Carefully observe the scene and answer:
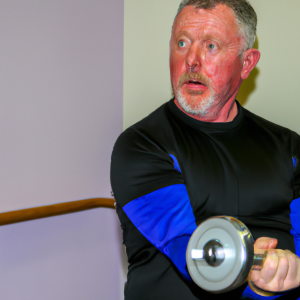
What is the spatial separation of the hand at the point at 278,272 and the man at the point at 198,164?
155mm

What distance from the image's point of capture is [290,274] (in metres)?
0.77

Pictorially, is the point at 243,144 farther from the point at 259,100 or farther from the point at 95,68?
the point at 95,68

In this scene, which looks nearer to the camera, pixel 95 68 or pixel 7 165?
pixel 7 165

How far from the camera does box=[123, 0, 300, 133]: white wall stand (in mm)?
1346

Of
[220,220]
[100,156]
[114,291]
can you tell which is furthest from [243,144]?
[114,291]

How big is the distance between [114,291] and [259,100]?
1005mm

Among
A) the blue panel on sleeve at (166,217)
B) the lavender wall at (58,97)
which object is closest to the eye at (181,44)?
the blue panel on sleeve at (166,217)

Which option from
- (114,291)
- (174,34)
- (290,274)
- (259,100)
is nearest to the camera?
(290,274)

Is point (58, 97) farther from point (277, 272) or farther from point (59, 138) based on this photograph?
point (277, 272)

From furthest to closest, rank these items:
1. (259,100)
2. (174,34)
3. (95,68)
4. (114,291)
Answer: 1. (114,291)
2. (95,68)
3. (259,100)
4. (174,34)

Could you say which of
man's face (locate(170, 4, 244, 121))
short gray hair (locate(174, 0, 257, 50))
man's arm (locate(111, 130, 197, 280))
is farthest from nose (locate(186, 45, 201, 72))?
man's arm (locate(111, 130, 197, 280))

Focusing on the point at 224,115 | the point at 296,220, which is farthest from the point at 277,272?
the point at 224,115

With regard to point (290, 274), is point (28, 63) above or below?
above

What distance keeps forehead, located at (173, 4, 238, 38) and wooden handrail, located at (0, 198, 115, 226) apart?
0.77m
